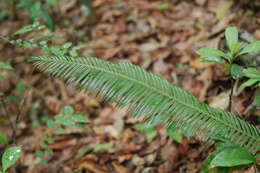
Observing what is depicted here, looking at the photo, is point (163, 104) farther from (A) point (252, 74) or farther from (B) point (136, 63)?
(B) point (136, 63)

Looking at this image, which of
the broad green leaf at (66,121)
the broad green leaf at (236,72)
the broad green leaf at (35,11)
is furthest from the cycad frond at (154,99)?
the broad green leaf at (35,11)

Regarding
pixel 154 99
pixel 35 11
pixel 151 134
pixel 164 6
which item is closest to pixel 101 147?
pixel 151 134

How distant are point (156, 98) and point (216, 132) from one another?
34 cm

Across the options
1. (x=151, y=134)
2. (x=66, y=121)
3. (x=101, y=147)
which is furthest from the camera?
(x=101, y=147)

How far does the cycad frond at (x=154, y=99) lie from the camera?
1.54m

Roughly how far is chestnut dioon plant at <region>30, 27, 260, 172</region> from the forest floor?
13.7 inches

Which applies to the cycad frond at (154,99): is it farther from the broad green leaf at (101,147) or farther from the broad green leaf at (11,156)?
the broad green leaf at (101,147)

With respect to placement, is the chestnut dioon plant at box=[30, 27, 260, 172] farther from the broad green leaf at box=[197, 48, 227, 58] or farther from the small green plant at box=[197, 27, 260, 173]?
the broad green leaf at box=[197, 48, 227, 58]

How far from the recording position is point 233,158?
1479 mm

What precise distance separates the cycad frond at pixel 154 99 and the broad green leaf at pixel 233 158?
0.17ft

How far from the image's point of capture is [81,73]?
5.27ft

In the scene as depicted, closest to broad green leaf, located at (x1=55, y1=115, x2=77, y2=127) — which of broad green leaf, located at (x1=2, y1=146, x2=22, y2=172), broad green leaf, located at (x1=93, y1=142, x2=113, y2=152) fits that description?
broad green leaf, located at (x1=93, y1=142, x2=113, y2=152)

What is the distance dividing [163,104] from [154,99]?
5 cm

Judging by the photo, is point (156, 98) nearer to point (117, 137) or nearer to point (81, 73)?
point (81, 73)
